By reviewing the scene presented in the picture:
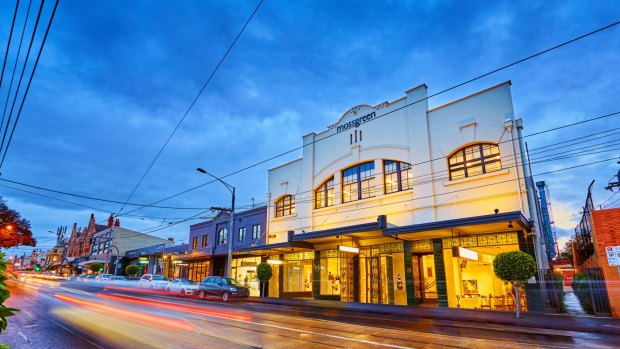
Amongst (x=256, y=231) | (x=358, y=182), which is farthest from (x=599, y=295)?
(x=256, y=231)

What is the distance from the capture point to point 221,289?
83.0 feet

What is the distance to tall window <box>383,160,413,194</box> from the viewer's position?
2305 centimetres

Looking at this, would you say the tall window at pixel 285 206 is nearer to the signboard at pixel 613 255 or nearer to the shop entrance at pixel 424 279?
the shop entrance at pixel 424 279

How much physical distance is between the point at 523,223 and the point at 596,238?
2596 millimetres

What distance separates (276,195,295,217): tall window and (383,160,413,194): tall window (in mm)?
8737

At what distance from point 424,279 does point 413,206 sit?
182 inches

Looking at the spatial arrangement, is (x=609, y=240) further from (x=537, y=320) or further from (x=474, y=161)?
(x=474, y=161)

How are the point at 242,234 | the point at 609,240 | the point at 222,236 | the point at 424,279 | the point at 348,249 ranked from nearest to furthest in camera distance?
the point at 609,240 < the point at 348,249 < the point at 424,279 < the point at 242,234 < the point at 222,236

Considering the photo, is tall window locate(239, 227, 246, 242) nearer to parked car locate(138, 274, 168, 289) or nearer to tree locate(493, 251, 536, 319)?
parked car locate(138, 274, 168, 289)

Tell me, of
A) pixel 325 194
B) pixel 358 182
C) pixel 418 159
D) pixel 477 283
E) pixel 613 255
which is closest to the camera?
pixel 613 255

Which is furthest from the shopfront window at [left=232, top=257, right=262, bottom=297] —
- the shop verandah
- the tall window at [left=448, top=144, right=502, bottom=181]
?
the tall window at [left=448, top=144, right=502, bottom=181]

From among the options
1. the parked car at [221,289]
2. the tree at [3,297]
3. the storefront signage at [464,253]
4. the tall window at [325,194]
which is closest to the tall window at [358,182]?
the tall window at [325,194]

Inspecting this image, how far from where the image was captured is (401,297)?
73.9 feet

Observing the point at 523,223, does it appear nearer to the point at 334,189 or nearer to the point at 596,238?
the point at 596,238
